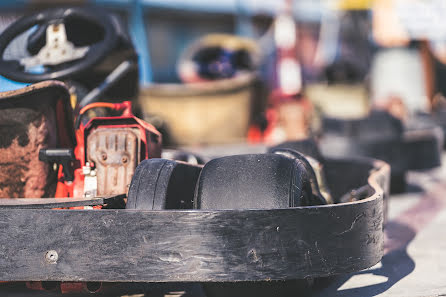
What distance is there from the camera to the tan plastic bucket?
9.31m

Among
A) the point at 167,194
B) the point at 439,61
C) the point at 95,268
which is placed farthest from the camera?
the point at 439,61

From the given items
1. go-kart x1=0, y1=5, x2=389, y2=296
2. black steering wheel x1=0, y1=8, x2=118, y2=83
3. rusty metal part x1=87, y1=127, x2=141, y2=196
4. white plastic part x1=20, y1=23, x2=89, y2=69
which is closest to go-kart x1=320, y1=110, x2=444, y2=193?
black steering wheel x1=0, y1=8, x2=118, y2=83

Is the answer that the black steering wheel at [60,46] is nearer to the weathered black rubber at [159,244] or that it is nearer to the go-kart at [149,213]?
the go-kart at [149,213]

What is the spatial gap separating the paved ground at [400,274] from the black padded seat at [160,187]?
2.04ft

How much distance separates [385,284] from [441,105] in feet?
38.6

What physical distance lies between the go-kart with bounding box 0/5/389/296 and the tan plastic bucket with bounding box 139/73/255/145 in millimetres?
6238

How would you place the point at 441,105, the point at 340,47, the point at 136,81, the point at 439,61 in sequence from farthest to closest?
the point at 340,47, the point at 439,61, the point at 441,105, the point at 136,81

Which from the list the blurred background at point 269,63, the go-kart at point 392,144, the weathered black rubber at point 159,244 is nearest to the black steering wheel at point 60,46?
the blurred background at point 269,63

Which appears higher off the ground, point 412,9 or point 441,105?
point 412,9

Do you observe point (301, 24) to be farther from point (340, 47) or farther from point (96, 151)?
point (96, 151)

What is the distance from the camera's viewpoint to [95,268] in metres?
2.39

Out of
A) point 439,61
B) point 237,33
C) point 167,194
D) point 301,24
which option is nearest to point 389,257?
point 167,194

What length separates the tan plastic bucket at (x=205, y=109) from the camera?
9312mm

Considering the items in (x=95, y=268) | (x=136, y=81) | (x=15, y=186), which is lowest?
(x=95, y=268)
